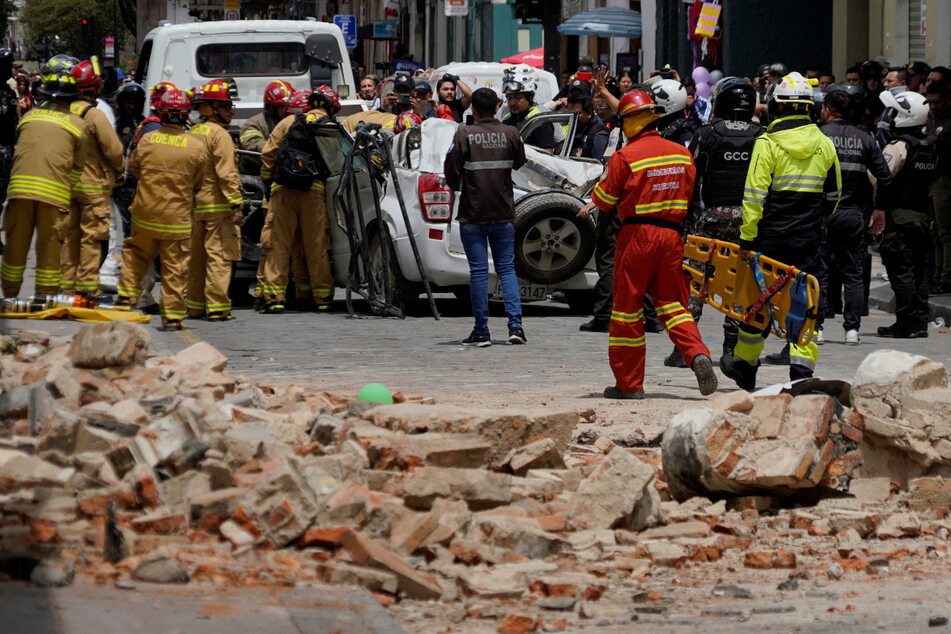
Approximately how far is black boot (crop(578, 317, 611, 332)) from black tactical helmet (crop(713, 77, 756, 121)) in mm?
2466

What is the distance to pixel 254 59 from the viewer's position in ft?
62.4

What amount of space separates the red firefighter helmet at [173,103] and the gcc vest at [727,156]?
4080 mm

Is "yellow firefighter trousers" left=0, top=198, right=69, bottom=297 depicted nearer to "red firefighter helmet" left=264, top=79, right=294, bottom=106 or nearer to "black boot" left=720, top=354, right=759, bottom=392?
"red firefighter helmet" left=264, top=79, right=294, bottom=106

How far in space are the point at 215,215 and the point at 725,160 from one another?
4.50 metres

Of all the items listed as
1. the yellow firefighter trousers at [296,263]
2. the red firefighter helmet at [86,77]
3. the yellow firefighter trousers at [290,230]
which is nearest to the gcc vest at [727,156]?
the yellow firefighter trousers at [290,230]

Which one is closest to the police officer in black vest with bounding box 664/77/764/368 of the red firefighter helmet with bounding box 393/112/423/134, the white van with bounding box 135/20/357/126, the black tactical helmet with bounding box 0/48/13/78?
the red firefighter helmet with bounding box 393/112/423/134

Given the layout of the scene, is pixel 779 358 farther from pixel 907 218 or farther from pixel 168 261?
pixel 168 261

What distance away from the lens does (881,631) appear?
4840 millimetres

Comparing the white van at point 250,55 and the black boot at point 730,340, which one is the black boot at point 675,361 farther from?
the white van at point 250,55

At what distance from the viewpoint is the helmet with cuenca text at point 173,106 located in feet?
40.5

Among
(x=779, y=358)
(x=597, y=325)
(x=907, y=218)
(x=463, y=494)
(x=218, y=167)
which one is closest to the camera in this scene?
(x=463, y=494)

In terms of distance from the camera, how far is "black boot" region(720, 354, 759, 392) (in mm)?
9758

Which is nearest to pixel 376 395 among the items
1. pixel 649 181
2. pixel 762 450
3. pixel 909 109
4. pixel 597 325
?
pixel 649 181

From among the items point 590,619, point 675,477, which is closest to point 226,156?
Answer: point 675,477
